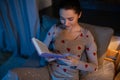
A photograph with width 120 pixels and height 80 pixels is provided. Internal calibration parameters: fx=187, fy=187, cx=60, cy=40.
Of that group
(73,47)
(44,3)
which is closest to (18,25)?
(44,3)

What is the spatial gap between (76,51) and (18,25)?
2.88ft

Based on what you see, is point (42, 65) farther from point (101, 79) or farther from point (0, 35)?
point (0, 35)

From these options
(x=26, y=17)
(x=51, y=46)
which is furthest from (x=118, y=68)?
(x=26, y=17)

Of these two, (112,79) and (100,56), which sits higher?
(100,56)

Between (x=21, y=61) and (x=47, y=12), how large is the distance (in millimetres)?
707

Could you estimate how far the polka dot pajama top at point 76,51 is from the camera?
1.21 m

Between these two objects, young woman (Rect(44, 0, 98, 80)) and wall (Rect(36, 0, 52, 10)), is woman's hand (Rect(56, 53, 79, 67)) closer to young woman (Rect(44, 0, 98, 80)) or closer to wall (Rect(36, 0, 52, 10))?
young woman (Rect(44, 0, 98, 80))

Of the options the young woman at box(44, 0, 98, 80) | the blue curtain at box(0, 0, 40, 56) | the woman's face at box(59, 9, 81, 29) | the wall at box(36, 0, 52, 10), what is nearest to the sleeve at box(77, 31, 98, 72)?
the young woman at box(44, 0, 98, 80)

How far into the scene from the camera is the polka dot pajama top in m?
1.21

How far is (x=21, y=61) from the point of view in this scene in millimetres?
1969

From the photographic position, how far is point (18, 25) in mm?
1892

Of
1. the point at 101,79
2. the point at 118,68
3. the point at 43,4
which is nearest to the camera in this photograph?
the point at 101,79

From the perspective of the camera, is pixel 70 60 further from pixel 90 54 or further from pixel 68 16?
pixel 68 16

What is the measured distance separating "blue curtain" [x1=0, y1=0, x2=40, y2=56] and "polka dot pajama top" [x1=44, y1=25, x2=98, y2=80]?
0.57m
